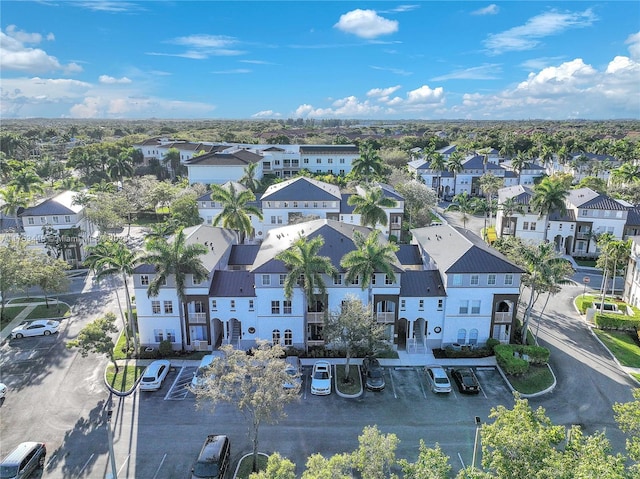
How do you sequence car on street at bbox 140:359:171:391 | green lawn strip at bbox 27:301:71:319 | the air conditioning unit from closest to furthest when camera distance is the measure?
car on street at bbox 140:359:171:391
the air conditioning unit
green lawn strip at bbox 27:301:71:319

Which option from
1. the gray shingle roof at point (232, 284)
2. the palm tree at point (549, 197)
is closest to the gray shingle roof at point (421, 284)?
the gray shingle roof at point (232, 284)

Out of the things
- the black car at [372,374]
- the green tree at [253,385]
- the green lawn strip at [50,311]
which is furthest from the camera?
the green lawn strip at [50,311]

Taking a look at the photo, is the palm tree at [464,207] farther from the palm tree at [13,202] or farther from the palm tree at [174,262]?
the palm tree at [13,202]

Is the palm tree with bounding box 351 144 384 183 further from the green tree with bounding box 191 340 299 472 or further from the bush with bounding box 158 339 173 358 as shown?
the green tree with bounding box 191 340 299 472

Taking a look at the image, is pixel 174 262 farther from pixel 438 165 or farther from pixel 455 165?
pixel 438 165

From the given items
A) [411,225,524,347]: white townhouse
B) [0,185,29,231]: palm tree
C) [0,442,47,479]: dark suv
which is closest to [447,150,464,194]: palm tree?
[411,225,524,347]: white townhouse

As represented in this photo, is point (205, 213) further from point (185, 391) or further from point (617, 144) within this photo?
point (617, 144)
